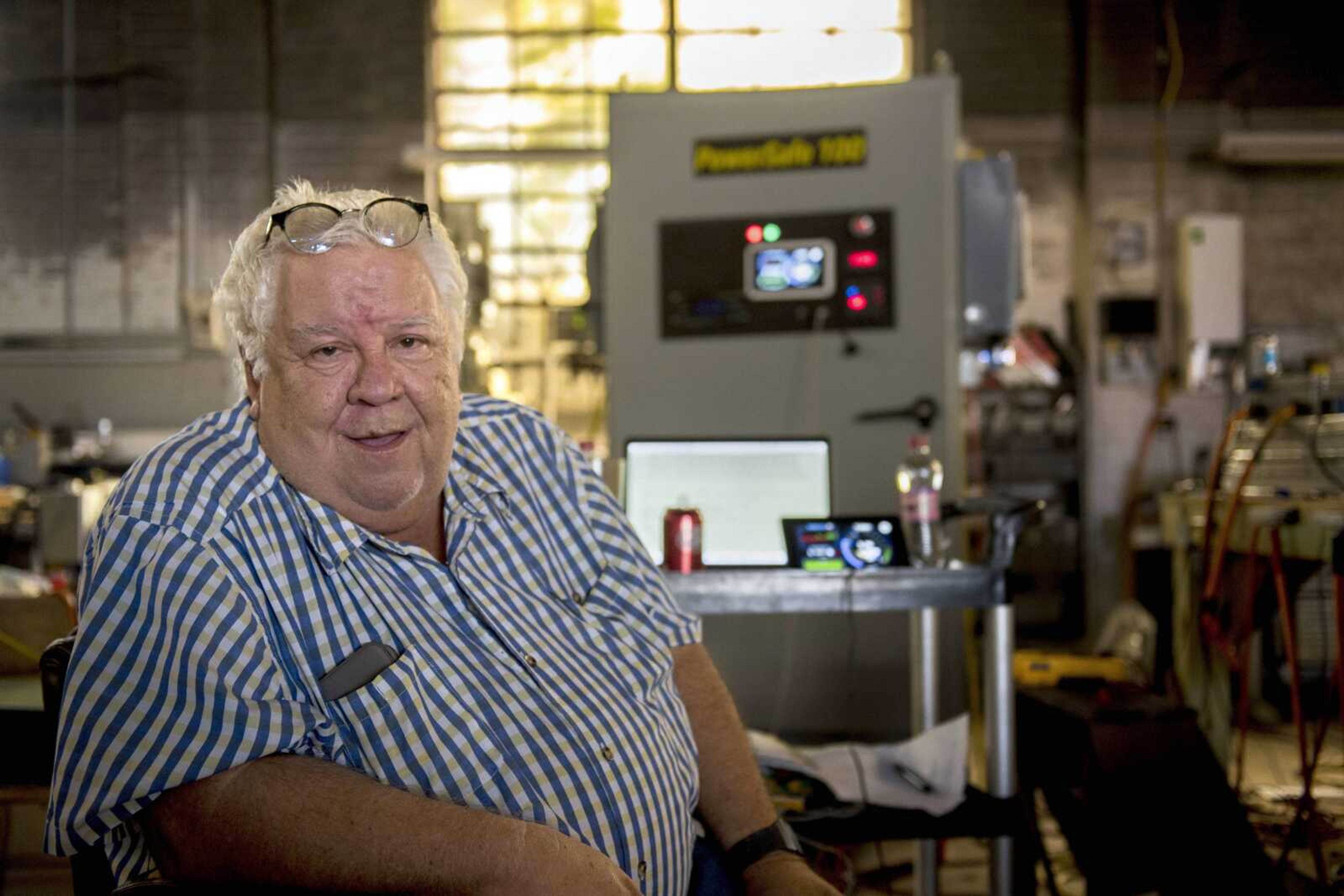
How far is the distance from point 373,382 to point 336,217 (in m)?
0.20

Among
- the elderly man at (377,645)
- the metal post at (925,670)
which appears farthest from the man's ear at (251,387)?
the metal post at (925,670)

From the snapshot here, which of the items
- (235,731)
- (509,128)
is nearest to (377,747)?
(235,731)

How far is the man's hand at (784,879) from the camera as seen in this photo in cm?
138

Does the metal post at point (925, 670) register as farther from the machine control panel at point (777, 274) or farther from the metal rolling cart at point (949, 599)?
the machine control panel at point (777, 274)

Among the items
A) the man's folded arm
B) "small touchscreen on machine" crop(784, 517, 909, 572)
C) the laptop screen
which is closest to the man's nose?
the man's folded arm

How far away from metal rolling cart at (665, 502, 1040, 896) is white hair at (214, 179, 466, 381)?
2.37 ft

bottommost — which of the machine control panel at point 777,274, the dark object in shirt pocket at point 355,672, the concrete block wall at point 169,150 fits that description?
the dark object in shirt pocket at point 355,672

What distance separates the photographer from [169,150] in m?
7.57

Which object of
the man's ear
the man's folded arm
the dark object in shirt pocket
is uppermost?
the man's ear

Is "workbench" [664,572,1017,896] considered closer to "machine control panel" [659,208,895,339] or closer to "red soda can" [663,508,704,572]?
"red soda can" [663,508,704,572]

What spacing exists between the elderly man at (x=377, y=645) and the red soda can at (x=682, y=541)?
1.90ft

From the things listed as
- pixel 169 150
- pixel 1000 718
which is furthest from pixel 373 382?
pixel 169 150

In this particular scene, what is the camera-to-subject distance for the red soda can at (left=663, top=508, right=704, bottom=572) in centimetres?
221

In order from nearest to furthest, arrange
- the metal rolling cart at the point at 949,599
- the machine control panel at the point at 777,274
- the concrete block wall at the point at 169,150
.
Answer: the metal rolling cart at the point at 949,599 → the machine control panel at the point at 777,274 → the concrete block wall at the point at 169,150
